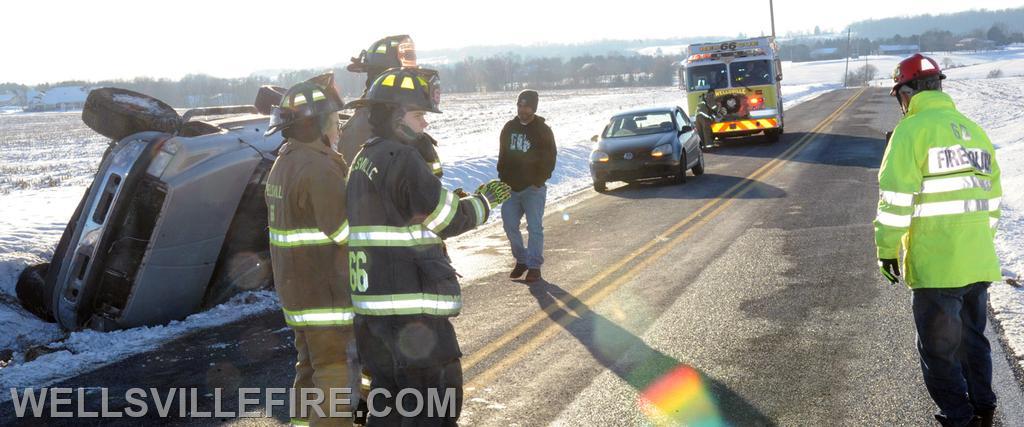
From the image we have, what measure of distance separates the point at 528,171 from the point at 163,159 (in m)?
3.58

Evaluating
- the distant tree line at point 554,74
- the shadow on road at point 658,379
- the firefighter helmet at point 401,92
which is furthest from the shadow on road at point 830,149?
the distant tree line at point 554,74

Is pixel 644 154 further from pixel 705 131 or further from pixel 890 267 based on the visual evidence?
pixel 890 267

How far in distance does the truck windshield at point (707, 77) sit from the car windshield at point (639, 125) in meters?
8.12

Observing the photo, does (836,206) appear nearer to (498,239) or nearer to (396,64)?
(498,239)

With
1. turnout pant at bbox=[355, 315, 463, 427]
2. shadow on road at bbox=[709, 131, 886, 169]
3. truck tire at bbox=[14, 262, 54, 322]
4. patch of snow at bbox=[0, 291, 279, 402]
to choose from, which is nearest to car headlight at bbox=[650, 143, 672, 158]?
shadow on road at bbox=[709, 131, 886, 169]

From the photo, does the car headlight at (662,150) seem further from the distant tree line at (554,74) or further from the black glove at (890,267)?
the distant tree line at (554,74)

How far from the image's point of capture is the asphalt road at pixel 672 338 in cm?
547

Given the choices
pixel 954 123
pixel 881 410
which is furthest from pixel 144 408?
pixel 954 123

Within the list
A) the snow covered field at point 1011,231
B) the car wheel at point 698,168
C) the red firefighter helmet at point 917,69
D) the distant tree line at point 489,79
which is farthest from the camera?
the distant tree line at point 489,79

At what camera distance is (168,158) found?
312 inches

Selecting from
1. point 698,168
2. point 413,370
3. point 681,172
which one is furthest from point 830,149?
point 413,370

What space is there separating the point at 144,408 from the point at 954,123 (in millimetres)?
5070

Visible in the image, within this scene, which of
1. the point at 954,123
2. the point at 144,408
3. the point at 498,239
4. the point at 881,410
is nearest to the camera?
the point at 954,123

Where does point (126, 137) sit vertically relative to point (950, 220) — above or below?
above
